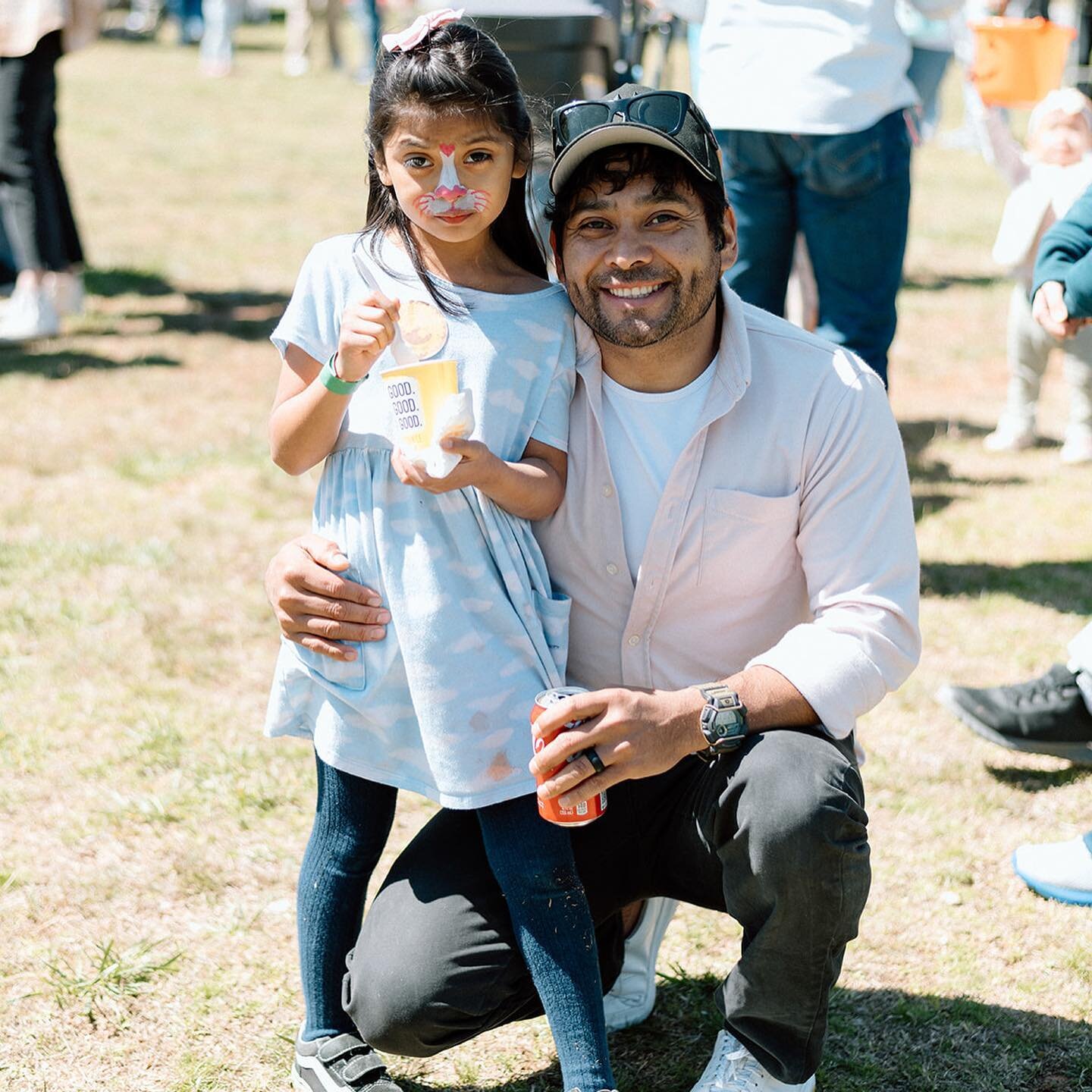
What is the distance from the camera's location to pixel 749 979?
238 cm

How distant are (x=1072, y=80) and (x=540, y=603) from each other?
1047 centimetres

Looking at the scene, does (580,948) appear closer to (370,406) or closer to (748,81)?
(370,406)

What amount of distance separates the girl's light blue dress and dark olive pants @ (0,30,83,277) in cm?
500

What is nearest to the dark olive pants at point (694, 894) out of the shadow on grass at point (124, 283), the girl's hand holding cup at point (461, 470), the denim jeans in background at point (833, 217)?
the girl's hand holding cup at point (461, 470)

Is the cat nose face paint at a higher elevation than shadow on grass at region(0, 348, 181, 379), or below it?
higher

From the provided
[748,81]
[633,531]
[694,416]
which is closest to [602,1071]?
[633,531]

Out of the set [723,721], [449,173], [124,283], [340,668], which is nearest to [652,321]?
[449,173]

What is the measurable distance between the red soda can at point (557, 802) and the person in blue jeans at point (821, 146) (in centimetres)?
251

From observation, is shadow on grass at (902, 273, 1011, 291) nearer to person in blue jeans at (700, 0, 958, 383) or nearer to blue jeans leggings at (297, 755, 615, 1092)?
person in blue jeans at (700, 0, 958, 383)

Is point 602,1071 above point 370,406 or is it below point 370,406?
below

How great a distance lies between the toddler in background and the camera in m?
5.66

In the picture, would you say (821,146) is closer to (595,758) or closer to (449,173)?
(449,173)

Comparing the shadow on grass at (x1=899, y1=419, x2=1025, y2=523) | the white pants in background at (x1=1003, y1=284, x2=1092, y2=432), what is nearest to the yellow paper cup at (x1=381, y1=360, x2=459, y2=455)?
the shadow on grass at (x1=899, y1=419, x2=1025, y2=523)

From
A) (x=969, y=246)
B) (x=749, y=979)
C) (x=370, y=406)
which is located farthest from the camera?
(x=969, y=246)
